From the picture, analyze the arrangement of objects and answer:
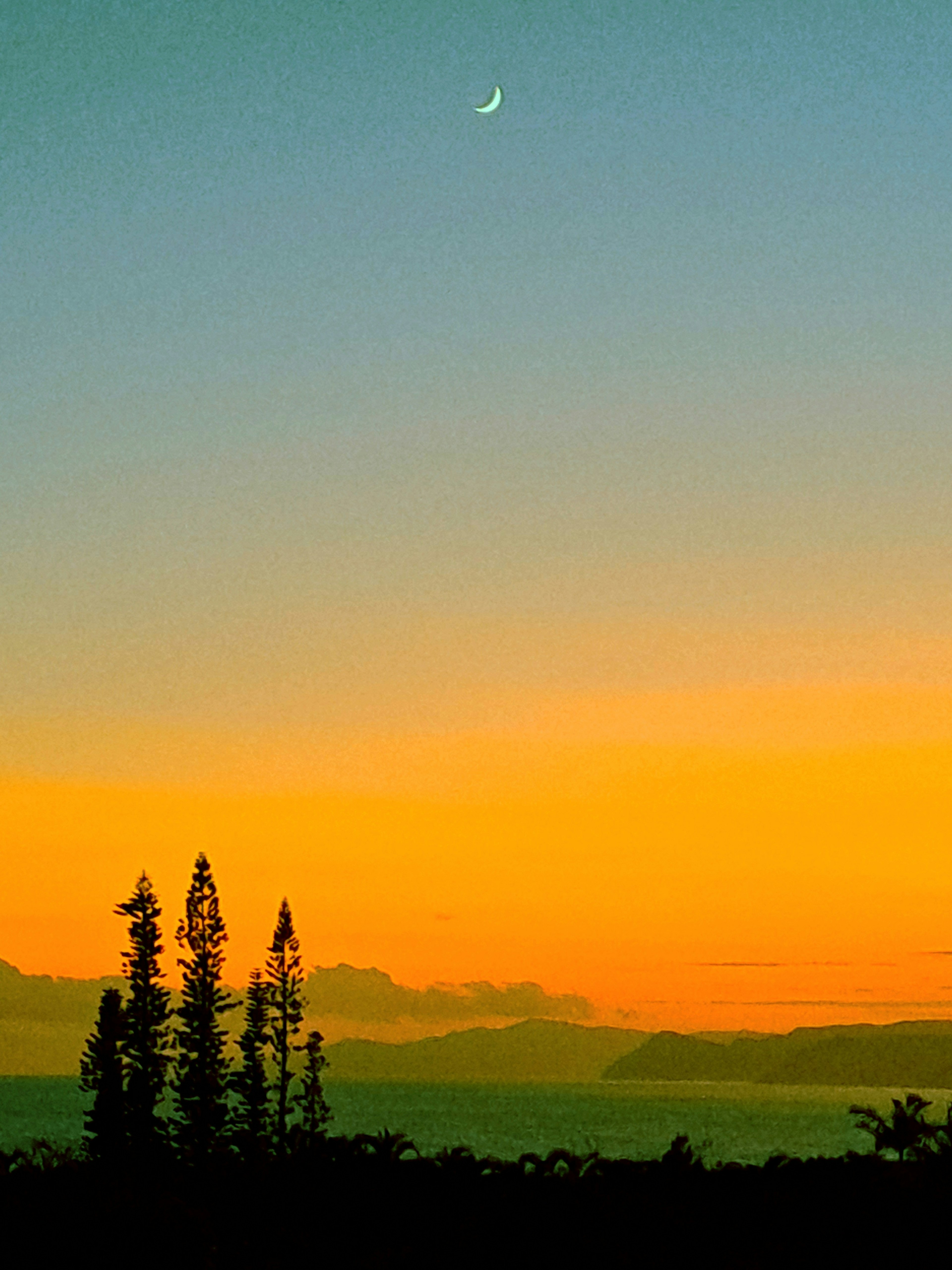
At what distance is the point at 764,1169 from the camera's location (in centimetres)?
1262

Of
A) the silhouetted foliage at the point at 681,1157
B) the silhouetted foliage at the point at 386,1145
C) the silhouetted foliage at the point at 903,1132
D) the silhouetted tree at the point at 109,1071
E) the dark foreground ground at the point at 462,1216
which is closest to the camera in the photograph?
the dark foreground ground at the point at 462,1216

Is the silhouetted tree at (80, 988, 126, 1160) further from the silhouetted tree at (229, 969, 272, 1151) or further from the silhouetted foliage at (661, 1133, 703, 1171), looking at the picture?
the silhouetted foliage at (661, 1133, 703, 1171)

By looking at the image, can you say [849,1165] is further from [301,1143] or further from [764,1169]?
[301,1143]

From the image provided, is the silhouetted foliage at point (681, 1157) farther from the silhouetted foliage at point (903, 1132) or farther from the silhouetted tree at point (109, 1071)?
the silhouetted tree at point (109, 1071)

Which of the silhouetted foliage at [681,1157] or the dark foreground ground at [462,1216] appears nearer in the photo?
the dark foreground ground at [462,1216]

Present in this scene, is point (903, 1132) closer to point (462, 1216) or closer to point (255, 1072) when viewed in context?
point (462, 1216)

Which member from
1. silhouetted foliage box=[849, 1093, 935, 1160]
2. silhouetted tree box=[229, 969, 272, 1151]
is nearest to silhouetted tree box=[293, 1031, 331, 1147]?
silhouetted tree box=[229, 969, 272, 1151]

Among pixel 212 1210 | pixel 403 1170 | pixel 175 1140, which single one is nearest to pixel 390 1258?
pixel 212 1210

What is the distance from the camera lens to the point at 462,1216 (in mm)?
10469

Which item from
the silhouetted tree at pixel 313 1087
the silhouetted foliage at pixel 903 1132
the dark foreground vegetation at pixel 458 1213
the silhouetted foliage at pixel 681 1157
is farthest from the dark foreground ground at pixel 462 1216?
the silhouetted tree at pixel 313 1087

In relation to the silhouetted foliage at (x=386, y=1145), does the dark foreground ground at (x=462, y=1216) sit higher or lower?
lower

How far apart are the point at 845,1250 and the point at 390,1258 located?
2757mm

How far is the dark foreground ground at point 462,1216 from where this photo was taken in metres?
9.76

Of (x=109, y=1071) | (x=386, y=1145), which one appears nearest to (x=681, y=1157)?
(x=386, y=1145)
